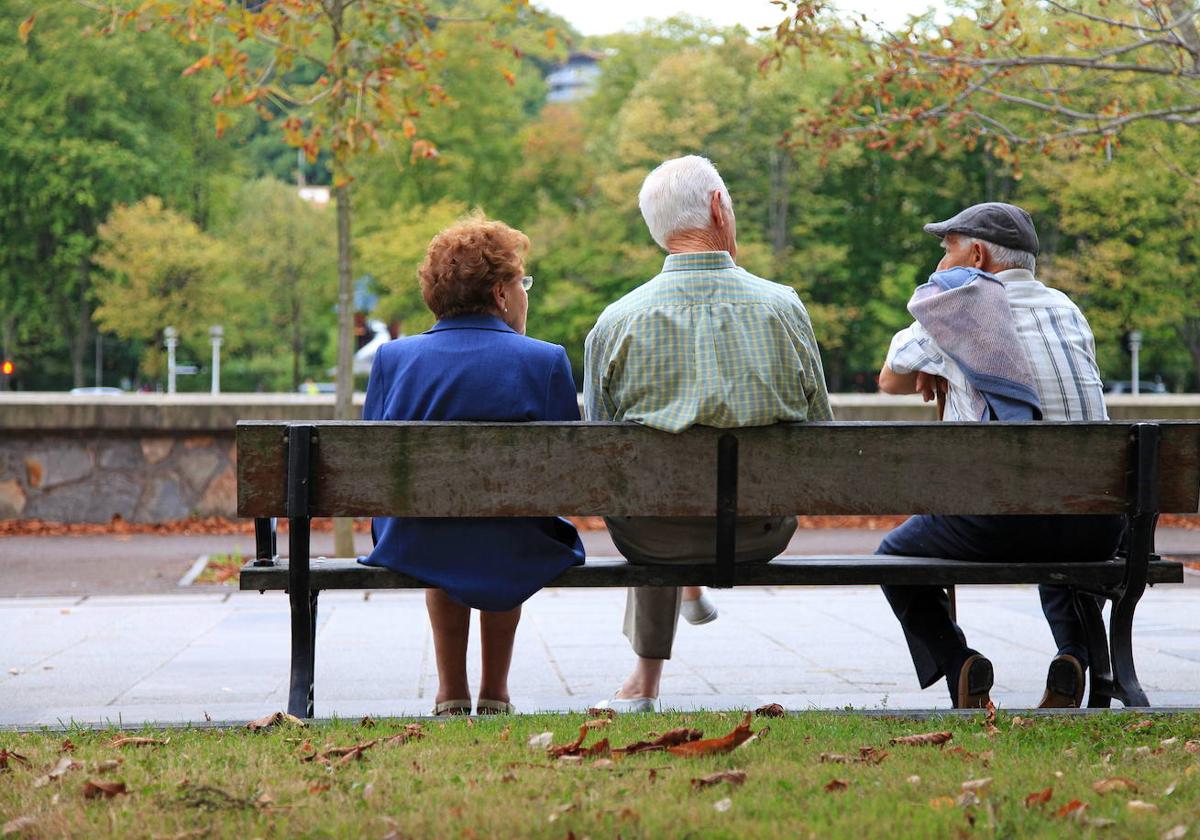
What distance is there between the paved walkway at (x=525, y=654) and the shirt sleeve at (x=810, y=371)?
3.20 ft

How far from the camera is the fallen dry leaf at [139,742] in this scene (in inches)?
148

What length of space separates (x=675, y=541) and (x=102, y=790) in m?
1.90

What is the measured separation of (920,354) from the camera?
15.3ft

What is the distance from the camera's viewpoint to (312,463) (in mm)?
4176

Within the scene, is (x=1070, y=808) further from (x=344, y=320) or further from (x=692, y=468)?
(x=344, y=320)

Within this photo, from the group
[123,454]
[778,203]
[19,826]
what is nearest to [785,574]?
[19,826]

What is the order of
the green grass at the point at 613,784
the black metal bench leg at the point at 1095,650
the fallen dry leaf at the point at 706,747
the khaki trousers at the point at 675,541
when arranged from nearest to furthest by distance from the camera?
the green grass at the point at 613,784 → the fallen dry leaf at the point at 706,747 → the khaki trousers at the point at 675,541 → the black metal bench leg at the point at 1095,650

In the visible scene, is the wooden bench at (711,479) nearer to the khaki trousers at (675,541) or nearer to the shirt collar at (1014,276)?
the khaki trousers at (675,541)

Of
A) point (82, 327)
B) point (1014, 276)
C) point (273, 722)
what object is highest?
point (1014, 276)

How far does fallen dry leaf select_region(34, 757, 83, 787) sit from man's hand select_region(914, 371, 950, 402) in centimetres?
281

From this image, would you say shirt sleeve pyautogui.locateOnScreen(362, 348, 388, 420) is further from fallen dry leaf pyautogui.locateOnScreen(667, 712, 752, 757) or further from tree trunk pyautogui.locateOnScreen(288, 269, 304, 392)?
tree trunk pyautogui.locateOnScreen(288, 269, 304, 392)

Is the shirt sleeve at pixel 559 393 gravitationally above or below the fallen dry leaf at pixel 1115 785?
above

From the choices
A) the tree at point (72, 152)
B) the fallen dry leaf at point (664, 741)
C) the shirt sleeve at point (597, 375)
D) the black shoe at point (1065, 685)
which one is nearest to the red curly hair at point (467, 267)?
the shirt sleeve at point (597, 375)

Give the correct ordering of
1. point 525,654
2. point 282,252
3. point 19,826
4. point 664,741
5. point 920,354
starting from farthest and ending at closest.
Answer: point 282,252, point 525,654, point 920,354, point 664,741, point 19,826
